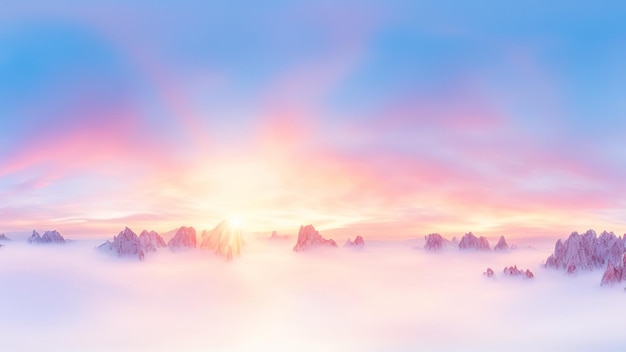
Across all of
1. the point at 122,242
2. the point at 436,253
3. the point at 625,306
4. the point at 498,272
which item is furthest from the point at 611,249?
the point at 122,242

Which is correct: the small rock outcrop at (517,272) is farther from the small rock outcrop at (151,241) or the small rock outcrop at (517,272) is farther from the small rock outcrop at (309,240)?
the small rock outcrop at (151,241)

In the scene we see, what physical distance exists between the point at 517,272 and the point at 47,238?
126078mm

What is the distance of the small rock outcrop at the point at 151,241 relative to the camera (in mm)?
116919

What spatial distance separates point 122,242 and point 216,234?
81.7 feet

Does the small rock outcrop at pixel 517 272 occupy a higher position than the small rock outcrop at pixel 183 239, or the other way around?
the small rock outcrop at pixel 183 239

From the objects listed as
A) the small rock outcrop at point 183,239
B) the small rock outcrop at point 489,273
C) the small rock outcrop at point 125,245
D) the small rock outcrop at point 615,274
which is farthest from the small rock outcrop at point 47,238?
the small rock outcrop at point 615,274

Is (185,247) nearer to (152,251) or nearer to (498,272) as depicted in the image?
(152,251)

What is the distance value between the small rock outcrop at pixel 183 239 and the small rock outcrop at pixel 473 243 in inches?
4137

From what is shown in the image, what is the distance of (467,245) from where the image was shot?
175m

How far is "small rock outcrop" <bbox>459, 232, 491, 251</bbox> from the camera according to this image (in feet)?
571

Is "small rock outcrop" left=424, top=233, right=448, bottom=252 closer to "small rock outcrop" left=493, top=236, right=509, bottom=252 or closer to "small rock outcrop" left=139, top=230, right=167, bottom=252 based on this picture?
"small rock outcrop" left=493, top=236, right=509, bottom=252

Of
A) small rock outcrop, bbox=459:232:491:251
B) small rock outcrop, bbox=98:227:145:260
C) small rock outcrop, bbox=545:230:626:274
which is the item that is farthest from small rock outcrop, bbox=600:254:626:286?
small rock outcrop, bbox=98:227:145:260

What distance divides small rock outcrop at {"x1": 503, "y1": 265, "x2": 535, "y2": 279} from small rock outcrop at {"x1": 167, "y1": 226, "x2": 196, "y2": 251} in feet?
296

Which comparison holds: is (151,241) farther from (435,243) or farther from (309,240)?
(435,243)
